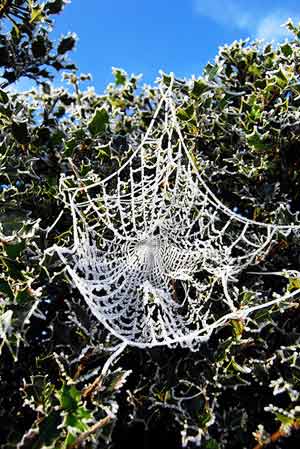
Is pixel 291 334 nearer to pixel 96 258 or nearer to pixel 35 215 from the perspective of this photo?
pixel 96 258

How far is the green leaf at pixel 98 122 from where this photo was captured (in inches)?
104

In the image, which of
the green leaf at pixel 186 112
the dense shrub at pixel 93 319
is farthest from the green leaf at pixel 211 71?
the green leaf at pixel 186 112

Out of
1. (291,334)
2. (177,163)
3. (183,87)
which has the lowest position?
(291,334)

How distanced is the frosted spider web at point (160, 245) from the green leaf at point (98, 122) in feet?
0.63

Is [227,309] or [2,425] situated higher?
[227,309]

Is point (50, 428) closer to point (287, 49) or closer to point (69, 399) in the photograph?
point (69, 399)

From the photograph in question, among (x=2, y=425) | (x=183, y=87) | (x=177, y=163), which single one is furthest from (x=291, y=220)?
(x=2, y=425)

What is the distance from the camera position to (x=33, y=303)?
69.7 inches

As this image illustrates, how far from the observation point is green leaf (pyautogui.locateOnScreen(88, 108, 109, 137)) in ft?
8.68

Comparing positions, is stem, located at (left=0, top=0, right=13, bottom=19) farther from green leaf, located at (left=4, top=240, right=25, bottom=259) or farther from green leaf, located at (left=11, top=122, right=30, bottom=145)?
green leaf, located at (left=4, top=240, right=25, bottom=259)

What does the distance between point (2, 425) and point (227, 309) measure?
910mm

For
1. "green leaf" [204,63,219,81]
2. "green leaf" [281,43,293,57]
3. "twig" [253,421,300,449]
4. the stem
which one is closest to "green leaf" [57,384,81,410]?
"twig" [253,421,300,449]

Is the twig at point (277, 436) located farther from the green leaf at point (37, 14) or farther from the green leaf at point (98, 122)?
the green leaf at point (37, 14)

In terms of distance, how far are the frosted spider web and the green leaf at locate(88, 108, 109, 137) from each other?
0.63ft
